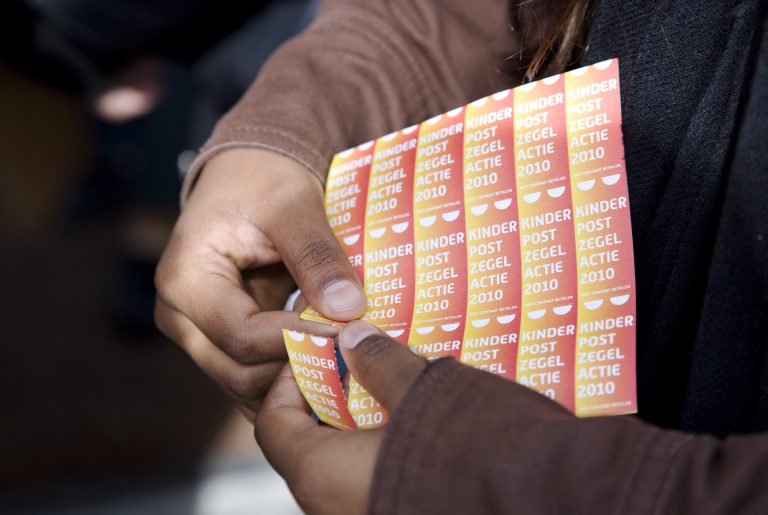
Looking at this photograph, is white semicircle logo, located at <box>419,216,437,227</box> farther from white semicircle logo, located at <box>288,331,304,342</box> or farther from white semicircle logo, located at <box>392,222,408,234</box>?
white semicircle logo, located at <box>288,331,304,342</box>

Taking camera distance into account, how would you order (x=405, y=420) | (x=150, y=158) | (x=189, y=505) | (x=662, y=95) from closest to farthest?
(x=405, y=420)
(x=662, y=95)
(x=189, y=505)
(x=150, y=158)

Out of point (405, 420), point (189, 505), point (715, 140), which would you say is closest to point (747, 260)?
point (715, 140)

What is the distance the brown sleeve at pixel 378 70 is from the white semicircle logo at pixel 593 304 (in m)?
0.25

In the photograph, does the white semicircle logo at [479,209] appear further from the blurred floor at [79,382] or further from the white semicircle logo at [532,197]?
the blurred floor at [79,382]

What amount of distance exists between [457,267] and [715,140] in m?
0.20

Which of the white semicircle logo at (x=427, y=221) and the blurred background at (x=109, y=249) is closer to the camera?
the white semicircle logo at (x=427, y=221)

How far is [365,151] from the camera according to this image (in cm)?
59

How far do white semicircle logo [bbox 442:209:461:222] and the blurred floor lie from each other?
30.8 inches

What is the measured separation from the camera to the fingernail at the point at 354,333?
47 cm

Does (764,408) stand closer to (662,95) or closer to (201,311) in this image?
(662,95)

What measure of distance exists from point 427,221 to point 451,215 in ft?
0.06

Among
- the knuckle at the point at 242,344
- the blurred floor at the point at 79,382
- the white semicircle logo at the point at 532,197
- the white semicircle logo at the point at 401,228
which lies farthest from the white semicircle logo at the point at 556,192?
the blurred floor at the point at 79,382

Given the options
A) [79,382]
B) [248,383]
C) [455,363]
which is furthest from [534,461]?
[79,382]

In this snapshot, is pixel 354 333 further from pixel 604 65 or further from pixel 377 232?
pixel 604 65
